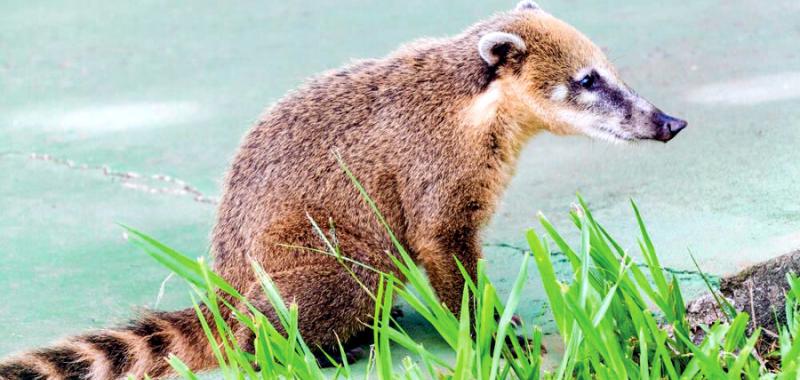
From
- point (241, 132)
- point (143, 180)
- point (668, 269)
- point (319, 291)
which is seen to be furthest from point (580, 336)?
point (241, 132)

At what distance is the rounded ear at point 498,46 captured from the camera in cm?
454

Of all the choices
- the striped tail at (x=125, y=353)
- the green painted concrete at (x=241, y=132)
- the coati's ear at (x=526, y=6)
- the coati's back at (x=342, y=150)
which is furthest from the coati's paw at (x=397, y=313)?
the coati's ear at (x=526, y=6)

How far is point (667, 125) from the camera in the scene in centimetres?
459

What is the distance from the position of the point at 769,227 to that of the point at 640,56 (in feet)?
8.39

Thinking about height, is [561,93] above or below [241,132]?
above

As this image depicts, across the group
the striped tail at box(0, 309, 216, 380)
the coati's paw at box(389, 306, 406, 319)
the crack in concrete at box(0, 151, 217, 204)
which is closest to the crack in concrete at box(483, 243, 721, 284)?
the coati's paw at box(389, 306, 406, 319)

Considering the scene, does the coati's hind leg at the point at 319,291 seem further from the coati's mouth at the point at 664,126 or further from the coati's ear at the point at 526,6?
the coati's ear at the point at 526,6

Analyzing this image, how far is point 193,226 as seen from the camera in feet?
18.4

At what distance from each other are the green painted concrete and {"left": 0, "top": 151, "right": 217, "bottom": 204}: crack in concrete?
2 cm

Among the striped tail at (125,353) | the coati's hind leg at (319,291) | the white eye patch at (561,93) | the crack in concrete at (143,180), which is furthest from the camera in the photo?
the crack in concrete at (143,180)

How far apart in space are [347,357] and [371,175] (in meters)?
0.66

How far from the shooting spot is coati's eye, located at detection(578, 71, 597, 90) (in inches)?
185

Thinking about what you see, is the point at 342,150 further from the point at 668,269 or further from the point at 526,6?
the point at 668,269

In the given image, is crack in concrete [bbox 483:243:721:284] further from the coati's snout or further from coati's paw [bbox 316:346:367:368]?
coati's paw [bbox 316:346:367:368]
